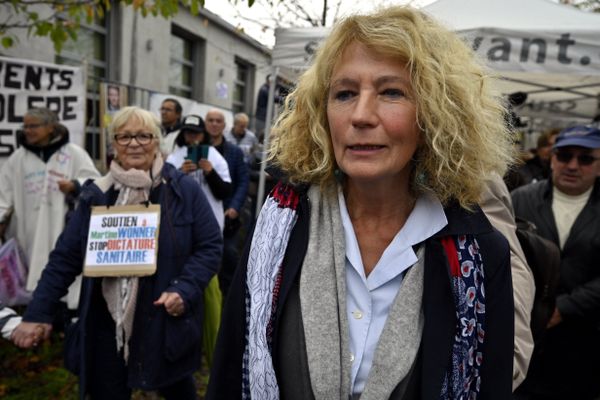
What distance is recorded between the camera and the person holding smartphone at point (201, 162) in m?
4.46

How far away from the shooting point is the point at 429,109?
138cm

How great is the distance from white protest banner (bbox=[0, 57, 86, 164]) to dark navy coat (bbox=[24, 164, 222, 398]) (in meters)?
2.54

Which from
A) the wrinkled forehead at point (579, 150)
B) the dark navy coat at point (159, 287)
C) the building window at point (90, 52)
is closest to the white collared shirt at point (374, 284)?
the dark navy coat at point (159, 287)

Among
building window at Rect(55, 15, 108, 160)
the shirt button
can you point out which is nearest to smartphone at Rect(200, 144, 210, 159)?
the shirt button

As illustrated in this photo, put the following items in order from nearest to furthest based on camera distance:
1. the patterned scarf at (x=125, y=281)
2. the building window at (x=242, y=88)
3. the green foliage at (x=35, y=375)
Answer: the patterned scarf at (x=125, y=281), the green foliage at (x=35, y=375), the building window at (x=242, y=88)

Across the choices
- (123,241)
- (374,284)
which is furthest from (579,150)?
(123,241)

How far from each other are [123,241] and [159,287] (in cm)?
30

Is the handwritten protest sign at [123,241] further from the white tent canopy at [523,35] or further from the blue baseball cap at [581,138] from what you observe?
the blue baseball cap at [581,138]

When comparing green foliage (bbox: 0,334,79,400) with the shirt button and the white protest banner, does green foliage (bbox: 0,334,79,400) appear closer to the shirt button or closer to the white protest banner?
the white protest banner

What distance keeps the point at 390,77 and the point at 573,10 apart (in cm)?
362

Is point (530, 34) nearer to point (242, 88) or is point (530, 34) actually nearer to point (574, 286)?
point (574, 286)

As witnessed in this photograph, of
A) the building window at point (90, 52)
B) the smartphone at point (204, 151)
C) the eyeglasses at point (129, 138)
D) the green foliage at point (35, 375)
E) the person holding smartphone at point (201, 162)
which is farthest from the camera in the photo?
the building window at point (90, 52)

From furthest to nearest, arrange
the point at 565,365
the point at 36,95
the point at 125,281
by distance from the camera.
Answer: the point at 36,95 → the point at 565,365 → the point at 125,281

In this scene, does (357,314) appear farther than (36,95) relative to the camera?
No
